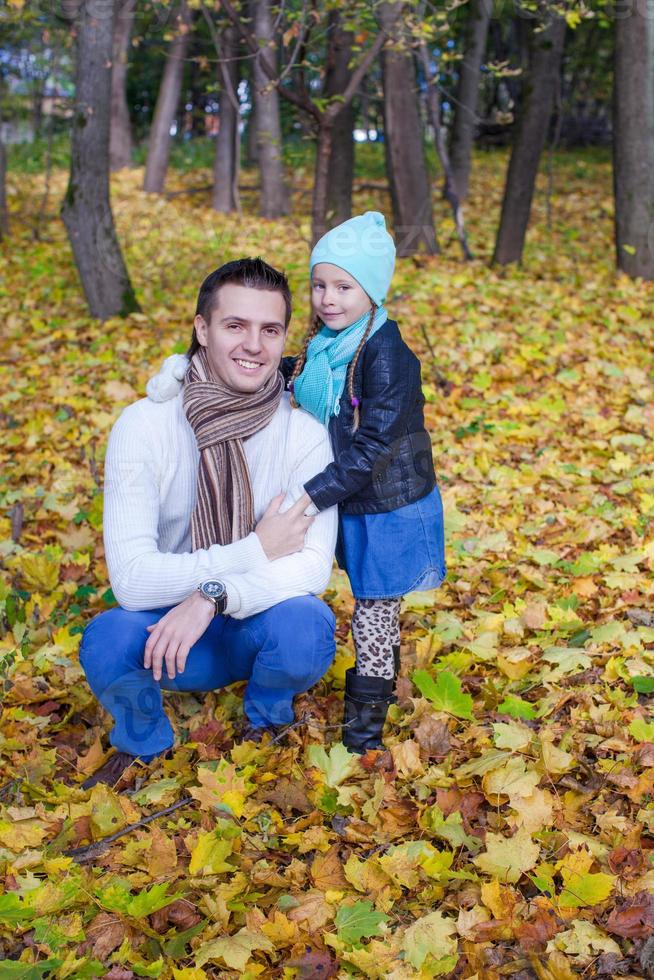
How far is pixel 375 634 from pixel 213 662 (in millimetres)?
504

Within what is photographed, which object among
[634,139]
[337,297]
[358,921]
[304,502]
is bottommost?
[358,921]

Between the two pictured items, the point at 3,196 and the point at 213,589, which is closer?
the point at 213,589

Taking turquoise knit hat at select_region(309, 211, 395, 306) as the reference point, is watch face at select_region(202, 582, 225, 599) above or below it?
below

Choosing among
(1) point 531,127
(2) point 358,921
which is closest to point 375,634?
(2) point 358,921

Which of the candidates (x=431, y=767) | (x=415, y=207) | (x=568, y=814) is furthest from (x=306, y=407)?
(x=415, y=207)

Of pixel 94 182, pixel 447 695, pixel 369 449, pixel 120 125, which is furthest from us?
pixel 120 125

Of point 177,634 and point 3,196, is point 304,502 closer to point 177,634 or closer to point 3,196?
point 177,634

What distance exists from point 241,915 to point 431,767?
710mm

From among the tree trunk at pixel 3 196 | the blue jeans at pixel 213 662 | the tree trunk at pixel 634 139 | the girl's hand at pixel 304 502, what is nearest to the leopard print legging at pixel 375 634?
the blue jeans at pixel 213 662

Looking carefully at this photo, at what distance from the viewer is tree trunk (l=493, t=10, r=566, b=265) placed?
8234 millimetres

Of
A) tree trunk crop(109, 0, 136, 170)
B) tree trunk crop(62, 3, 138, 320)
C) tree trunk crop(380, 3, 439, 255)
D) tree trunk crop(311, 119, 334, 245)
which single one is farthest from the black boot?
tree trunk crop(109, 0, 136, 170)

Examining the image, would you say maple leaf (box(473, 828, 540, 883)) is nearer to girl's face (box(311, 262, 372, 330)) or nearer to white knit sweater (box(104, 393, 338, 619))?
white knit sweater (box(104, 393, 338, 619))

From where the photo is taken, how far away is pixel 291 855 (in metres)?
2.37

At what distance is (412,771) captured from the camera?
2.62 meters
